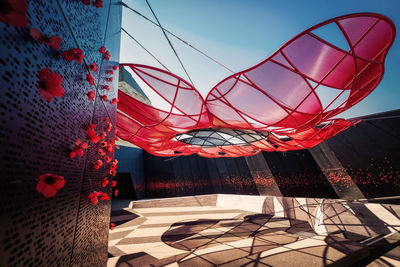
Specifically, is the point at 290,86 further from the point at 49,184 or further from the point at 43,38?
the point at 49,184

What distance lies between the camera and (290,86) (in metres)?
4.55

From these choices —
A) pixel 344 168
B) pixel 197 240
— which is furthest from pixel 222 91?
pixel 344 168

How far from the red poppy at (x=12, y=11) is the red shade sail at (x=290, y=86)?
4.00 metres

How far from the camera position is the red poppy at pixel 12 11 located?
0.60 metres

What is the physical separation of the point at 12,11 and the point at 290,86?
17.6 ft

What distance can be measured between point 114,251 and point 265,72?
6961 mm

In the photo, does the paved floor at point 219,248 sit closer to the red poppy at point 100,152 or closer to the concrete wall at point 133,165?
the red poppy at point 100,152

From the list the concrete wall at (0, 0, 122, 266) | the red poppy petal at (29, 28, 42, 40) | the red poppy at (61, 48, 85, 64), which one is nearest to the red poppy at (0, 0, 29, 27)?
the concrete wall at (0, 0, 122, 266)

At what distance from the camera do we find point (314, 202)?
8367 mm

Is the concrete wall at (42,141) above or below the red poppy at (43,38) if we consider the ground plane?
below

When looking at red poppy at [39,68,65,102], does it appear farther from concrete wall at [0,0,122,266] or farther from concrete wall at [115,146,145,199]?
concrete wall at [115,146,145,199]

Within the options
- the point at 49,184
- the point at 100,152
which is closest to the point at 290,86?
the point at 100,152

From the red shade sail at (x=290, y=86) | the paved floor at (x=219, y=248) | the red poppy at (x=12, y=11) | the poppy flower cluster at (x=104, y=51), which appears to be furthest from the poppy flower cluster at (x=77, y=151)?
the paved floor at (x=219, y=248)

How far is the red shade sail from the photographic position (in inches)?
132
